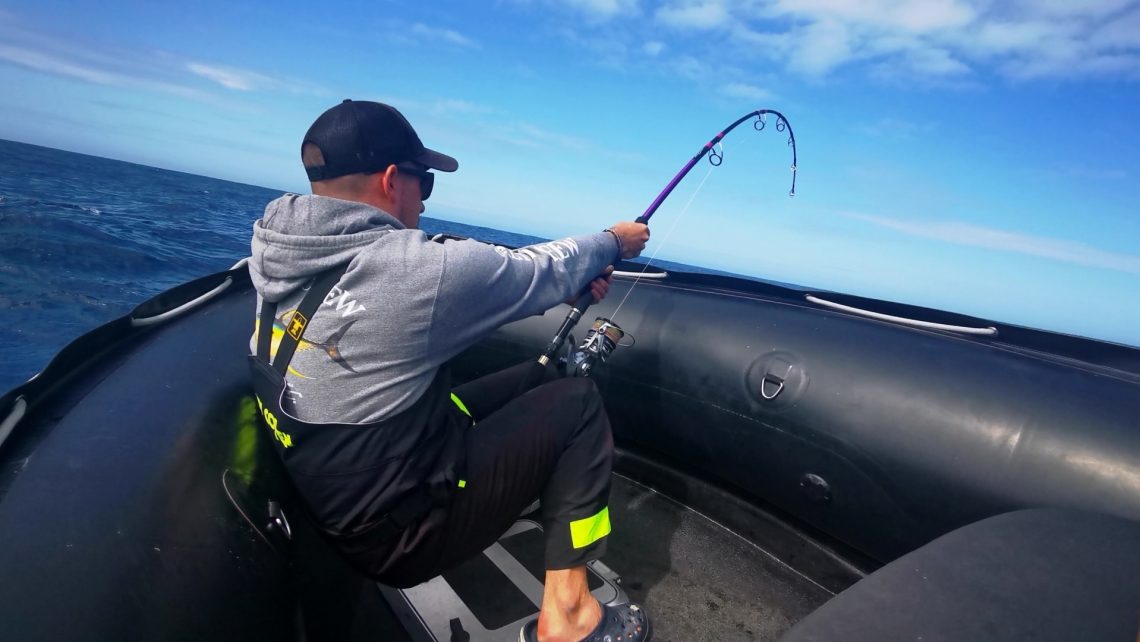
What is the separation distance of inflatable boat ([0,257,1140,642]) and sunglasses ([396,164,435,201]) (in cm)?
93

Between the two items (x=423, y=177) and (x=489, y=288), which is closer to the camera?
(x=489, y=288)

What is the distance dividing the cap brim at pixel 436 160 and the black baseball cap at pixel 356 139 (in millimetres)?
92

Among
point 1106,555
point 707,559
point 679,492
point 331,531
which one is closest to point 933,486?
point 1106,555

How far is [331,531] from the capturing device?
161 centimetres

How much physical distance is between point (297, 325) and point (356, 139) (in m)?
0.56

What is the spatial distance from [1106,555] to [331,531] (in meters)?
1.88

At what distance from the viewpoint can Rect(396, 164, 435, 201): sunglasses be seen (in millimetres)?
1759

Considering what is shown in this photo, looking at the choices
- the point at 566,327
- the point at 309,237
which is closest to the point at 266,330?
Answer: the point at 309,237

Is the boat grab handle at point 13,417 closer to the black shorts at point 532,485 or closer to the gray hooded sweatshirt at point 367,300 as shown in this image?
the gray hooded sweatshirt at point 367,300

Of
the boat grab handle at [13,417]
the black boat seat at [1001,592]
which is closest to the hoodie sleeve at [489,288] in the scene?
the black boat seat at [1001,592]

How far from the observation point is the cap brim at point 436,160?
1.82 metres

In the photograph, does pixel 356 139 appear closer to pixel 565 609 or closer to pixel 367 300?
pixel 367 300

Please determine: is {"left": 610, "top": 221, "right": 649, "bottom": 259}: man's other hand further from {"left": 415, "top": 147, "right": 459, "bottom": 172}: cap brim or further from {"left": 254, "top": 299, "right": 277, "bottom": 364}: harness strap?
{"left": 254, "top": 299, "right": 277, "bottom": 364}: harness strap

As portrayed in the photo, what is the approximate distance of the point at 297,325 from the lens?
150 centimetres
